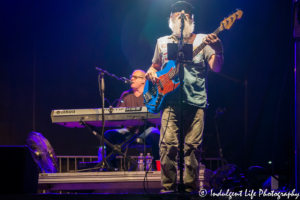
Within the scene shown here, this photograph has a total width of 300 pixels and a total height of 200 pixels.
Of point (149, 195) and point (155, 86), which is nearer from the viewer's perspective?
point (149, 195)

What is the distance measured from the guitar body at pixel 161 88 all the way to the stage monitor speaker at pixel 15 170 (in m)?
1.27

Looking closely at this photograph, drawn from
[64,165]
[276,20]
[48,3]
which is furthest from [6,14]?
[276,20]

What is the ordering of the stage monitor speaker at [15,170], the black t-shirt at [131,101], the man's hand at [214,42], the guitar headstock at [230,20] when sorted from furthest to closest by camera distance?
1. the black t-shirt at [131,101]
2. the guitar headstock at [230,20]
3. the man's hand at [214,42]
4. the stage monitor speaker at [15,170]

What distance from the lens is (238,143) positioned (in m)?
5.37

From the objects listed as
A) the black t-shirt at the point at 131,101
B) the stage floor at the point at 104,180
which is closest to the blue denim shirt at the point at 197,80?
the stage floor at the point at 104,180

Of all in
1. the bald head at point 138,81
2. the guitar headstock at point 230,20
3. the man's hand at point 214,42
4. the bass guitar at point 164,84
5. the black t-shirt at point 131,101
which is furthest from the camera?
the bald head at point 138,81

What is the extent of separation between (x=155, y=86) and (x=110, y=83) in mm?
3298

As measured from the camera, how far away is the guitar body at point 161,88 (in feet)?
9.55

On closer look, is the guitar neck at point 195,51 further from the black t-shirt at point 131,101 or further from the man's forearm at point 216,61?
the black t-shirt at point 131,101

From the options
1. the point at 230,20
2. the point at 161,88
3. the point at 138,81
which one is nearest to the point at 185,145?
the point at 161,88

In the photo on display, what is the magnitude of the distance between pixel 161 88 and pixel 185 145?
2.01 feet

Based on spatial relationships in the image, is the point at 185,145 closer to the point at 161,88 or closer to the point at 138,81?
the point at 161,88

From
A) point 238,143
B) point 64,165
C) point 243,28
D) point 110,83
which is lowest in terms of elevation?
point 64,165

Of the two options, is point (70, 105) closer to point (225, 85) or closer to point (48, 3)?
point (48, 3)
